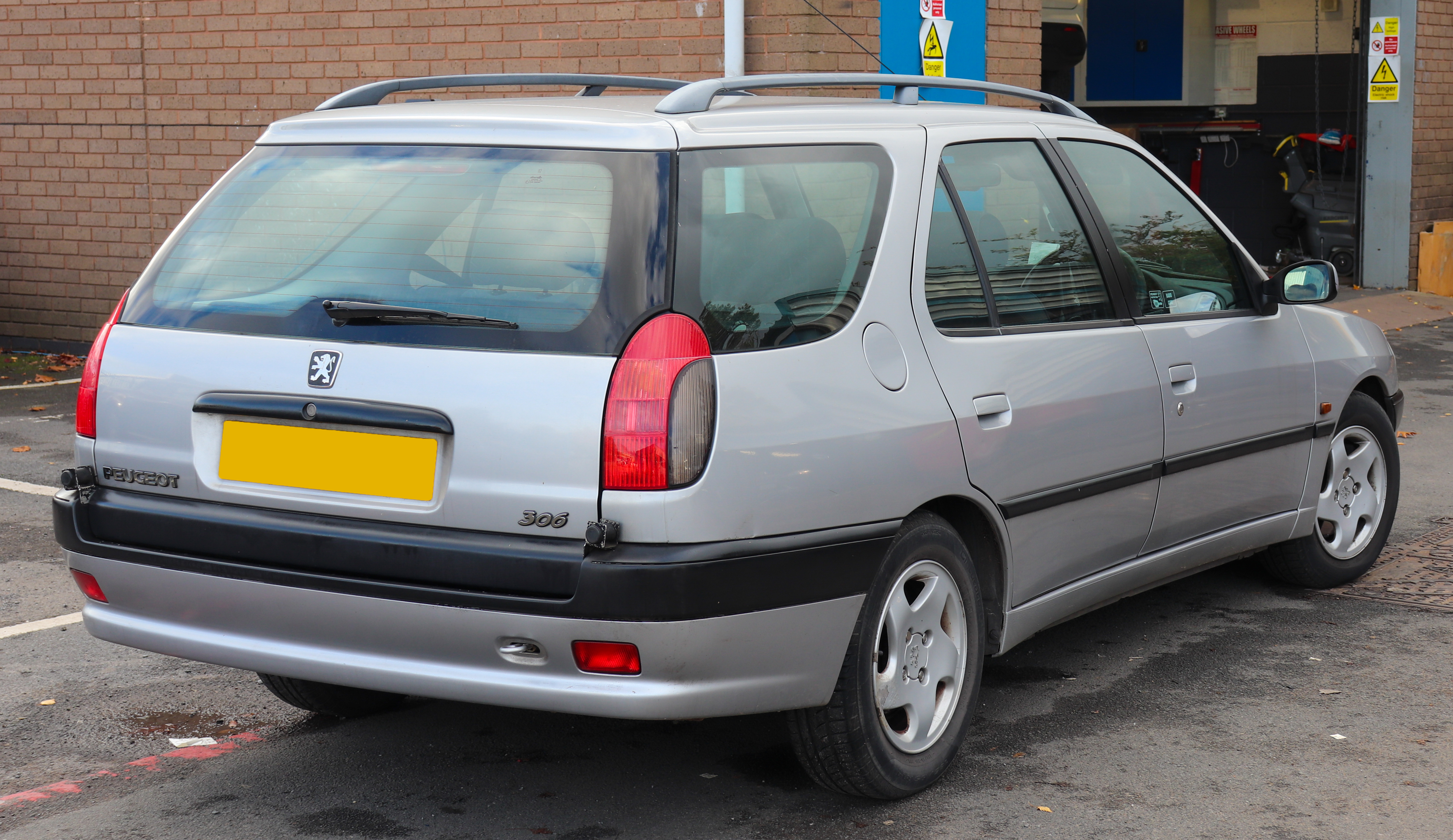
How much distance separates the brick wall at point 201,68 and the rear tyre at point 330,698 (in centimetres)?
594

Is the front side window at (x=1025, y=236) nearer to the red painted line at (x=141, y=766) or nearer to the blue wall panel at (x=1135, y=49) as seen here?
the red painted line at (x=141, y=766)

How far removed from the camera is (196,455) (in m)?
3.27

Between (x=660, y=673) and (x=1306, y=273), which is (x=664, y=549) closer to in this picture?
(x=660, y=673)

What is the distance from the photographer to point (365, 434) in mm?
3117

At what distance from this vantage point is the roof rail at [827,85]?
337cm

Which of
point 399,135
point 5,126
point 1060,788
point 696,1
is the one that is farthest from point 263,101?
point 1060,788

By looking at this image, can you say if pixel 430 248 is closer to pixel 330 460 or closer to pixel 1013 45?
pixel 330 460

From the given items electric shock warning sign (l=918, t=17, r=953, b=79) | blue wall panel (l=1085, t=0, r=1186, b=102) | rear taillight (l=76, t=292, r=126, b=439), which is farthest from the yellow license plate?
blue wall panel (l=1085, t=0, r=1186, b=102)

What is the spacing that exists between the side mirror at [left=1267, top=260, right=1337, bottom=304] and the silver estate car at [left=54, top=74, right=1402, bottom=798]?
1.09 m

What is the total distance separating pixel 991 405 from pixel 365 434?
59.1 inches

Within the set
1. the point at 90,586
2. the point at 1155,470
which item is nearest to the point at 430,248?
the point at 90,586

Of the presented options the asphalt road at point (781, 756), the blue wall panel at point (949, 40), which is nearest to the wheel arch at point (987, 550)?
the asphalt road at point (781, 756)

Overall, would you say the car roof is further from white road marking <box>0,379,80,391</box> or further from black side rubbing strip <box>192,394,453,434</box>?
white road marking <box>0,379,80,391</box>

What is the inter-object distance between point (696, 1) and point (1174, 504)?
20.0 feet
